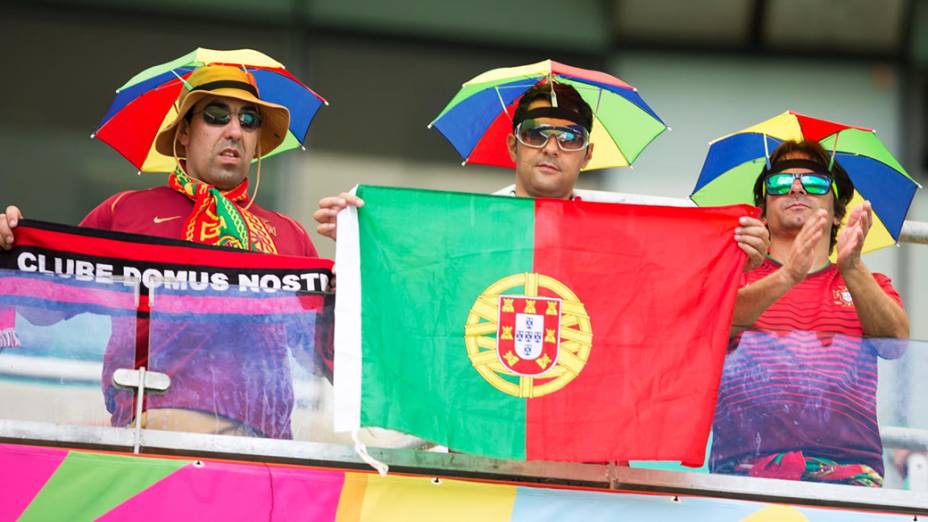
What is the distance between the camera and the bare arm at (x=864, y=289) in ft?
19.1

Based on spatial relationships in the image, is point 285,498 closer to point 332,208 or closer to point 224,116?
point 332,208

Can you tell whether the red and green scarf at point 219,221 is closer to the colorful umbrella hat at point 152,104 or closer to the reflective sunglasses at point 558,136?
the colorful umbrella hat at point 152,104

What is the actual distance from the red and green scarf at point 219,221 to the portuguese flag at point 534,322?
0.66 m

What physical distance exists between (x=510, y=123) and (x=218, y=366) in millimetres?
2261

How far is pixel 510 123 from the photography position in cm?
750

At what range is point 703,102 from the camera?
11516mm

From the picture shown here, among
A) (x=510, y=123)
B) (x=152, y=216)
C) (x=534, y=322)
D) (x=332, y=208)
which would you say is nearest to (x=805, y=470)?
(x=534, y=322)

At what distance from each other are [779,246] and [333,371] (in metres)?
1.94

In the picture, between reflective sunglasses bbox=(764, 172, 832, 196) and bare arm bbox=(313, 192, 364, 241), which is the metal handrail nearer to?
bare arm bbox=(313, 192, 364, 241)

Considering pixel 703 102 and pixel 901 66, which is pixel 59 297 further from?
pixel 901 66

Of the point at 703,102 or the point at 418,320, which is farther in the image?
the point at 703,102

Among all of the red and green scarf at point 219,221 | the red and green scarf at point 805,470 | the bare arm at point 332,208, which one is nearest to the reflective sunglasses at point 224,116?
the red and green scarf at point 219,221

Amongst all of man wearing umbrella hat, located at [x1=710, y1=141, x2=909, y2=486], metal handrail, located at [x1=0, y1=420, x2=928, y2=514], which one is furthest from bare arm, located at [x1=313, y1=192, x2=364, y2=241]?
man wearing umbrella hat, located at [x1=710, y1=141, x2=909, y2=486]

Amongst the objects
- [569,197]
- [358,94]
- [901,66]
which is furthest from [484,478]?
[901,66]
